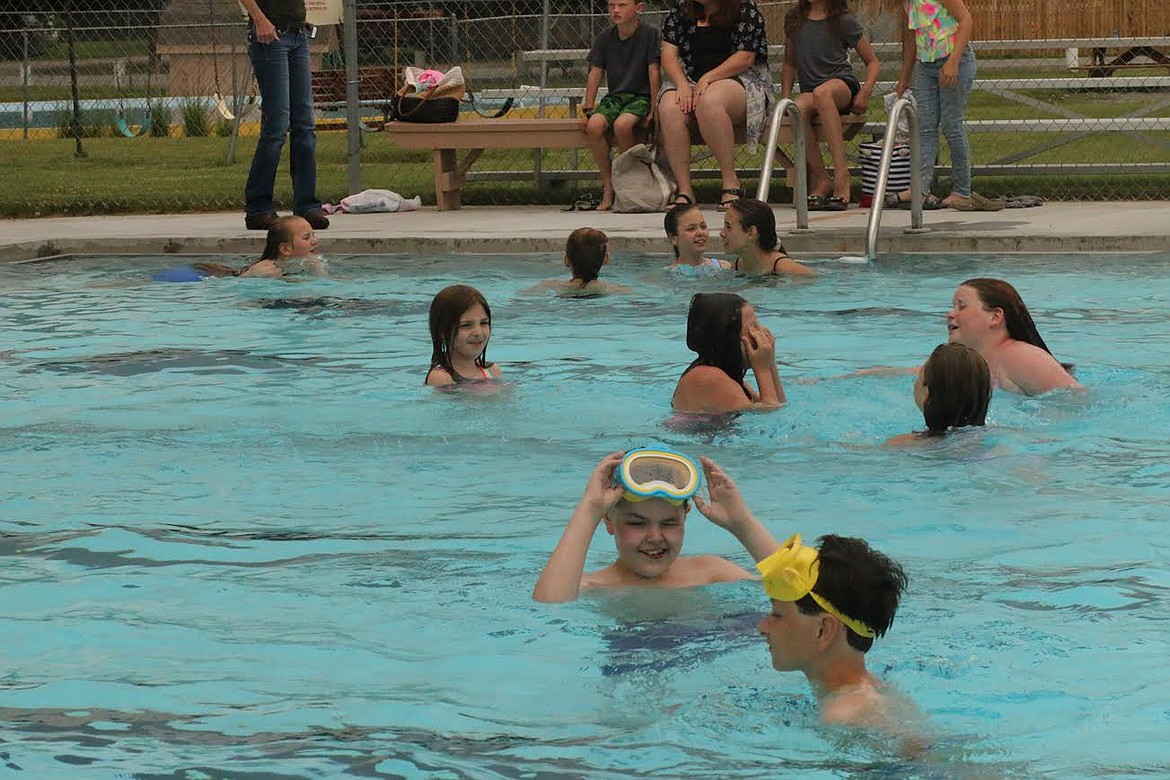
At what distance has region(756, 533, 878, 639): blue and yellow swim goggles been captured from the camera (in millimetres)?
4039

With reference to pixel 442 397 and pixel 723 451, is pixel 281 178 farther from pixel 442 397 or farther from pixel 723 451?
pixel 723 451

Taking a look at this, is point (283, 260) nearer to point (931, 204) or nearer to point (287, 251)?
point (287, 251)

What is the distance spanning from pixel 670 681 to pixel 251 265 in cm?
838

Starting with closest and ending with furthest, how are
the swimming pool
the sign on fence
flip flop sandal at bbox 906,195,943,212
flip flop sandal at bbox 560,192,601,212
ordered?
the swimming pool → flip flop sandal at bbox 906,195,943,212 → flip flop sandal at bbox 560,192,601,212 → the sign on fence

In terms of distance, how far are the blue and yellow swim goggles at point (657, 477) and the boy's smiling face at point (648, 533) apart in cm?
8

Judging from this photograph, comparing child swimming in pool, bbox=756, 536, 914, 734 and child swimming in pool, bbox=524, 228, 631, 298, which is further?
child swimming in pool, bbox=524, 228, 631, 298

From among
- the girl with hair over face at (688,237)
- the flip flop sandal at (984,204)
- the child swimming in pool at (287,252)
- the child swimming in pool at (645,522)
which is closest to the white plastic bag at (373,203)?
the child swimming in pool at (287,252)

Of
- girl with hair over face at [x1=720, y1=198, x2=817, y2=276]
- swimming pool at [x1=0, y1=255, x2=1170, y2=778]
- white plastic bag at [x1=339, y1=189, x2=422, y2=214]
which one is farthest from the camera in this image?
white plastic bag at [x1=339, y1=189, x2=422, y2=214]

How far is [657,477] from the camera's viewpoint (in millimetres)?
4805

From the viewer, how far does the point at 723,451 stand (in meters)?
7.27

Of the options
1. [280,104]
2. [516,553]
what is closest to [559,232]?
[280,104]

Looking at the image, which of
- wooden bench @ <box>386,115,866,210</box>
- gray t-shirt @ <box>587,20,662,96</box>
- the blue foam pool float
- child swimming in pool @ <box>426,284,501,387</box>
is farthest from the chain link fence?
child swimming in pool @ <box>426,284,501,387</box>

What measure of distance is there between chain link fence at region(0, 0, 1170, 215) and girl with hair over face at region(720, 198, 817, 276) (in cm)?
362

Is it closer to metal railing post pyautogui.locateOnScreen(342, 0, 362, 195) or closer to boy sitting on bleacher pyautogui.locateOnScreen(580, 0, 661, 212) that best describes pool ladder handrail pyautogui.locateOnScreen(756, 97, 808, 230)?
boy sitting on bleacher pyautogui.locateOnScreen(580, 0, 661, 212)
